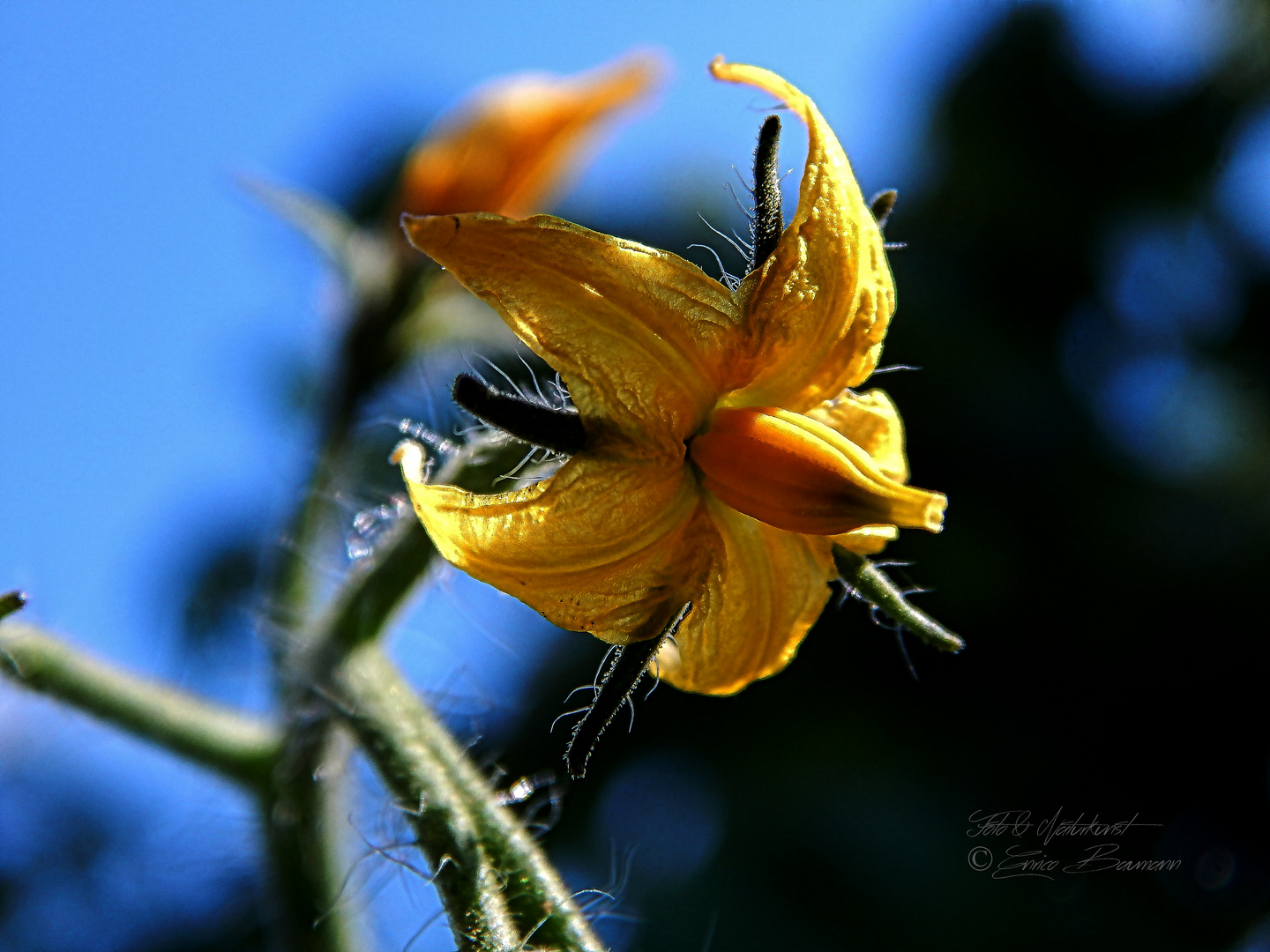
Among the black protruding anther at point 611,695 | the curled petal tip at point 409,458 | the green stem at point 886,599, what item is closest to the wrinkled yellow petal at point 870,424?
the green stem at point 886,599

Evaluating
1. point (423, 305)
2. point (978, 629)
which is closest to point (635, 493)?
point (423, 305)

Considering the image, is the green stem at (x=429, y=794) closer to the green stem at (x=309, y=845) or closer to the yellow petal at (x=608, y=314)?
the green stem at (x=309, y=845)

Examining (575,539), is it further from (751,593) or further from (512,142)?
(512,142)

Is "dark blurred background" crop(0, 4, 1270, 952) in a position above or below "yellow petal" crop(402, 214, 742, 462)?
below

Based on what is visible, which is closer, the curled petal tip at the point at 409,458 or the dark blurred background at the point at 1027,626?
the curled petal tip at the point at 409,458

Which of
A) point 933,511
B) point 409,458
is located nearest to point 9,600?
point 409,458

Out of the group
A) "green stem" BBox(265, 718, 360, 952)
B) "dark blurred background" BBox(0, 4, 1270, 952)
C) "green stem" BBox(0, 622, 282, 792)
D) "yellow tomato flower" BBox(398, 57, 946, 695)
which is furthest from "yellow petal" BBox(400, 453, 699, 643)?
"dark blurred background" BBox(0, 4, 1270, 952)

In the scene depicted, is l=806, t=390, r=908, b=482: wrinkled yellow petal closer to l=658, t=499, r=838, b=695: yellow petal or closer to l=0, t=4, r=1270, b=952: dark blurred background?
l=658, t=499, r=838, b=695: yellow petal

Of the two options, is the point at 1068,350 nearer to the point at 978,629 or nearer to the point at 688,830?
the point at 978,629
